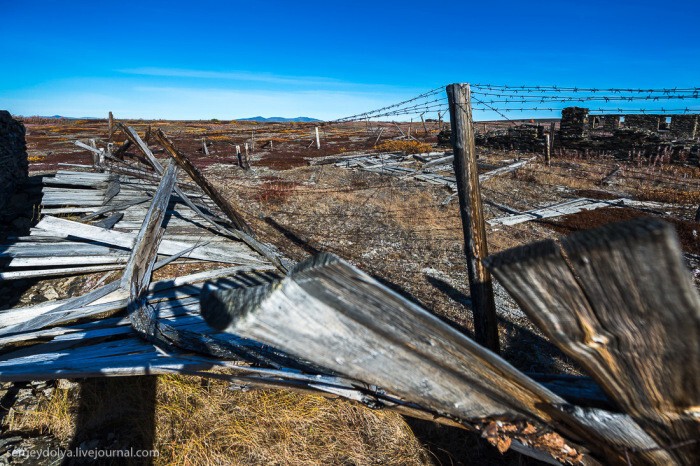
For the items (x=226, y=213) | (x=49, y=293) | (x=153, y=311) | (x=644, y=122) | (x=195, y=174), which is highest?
(x=644, y=122)

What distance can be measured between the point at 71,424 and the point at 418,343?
3941 mm

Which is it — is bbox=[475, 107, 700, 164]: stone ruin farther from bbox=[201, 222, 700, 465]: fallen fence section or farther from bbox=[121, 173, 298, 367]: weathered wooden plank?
bbox=[201, 222, 700, 465]: fallen fence section

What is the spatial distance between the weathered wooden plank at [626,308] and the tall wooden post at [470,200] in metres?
2.64

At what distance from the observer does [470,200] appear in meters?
3.71

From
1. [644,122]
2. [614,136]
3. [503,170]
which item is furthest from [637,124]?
[503,170]

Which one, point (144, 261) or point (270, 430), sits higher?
point (144, 261)

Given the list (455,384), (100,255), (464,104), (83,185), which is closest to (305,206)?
(83,185)

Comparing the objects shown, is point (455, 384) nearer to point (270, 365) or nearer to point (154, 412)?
point (270, 365)

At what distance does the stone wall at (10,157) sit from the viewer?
8.26 meters

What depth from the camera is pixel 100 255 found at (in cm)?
593

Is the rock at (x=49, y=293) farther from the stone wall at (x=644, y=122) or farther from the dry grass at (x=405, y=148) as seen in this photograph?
the stone wall at (x=644, y=122)

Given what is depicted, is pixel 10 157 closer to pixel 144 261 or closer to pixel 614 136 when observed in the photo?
pixel 144 261

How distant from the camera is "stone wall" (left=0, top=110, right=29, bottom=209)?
27.1 ft

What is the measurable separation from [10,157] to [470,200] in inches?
408
